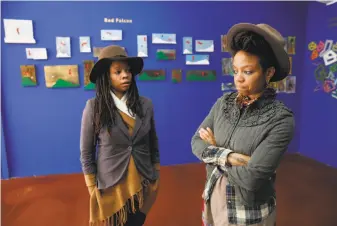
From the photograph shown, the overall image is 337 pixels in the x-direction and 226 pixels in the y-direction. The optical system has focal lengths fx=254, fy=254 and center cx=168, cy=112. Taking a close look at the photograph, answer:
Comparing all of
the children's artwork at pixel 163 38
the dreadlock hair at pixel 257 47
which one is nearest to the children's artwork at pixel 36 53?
the children's artwork at pixel 163 38

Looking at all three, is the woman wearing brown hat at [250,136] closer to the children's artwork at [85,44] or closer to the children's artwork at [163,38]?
the children's artwork at [163,38]

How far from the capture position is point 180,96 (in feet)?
10.9

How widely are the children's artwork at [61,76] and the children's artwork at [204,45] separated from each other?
149 cm

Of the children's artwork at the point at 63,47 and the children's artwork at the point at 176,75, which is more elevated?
the children's artwork at the point at 63,47

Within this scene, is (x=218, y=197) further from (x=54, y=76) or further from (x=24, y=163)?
(x=24, y=163)

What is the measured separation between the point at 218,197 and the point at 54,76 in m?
2.48

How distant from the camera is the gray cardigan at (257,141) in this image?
0.99 m

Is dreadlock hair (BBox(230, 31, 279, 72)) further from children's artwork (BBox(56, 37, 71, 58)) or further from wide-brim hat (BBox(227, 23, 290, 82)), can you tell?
children's artwork (BBox(56, 37, 71, 58))

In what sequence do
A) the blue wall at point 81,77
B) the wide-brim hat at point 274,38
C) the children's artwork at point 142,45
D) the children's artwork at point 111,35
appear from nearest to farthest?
the wide-brim hat at point 274,38, the blue wall at point 81,77, the children's artwork at point 111,35, the children's artwork at point 142,45

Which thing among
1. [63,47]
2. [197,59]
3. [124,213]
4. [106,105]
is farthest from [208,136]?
[63,47]

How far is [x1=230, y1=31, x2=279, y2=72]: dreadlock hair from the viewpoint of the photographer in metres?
1.01

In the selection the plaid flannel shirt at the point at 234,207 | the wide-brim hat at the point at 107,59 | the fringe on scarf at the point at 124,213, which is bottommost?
the fringe on scarf at the point at 124,213

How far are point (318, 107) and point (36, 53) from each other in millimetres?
3626

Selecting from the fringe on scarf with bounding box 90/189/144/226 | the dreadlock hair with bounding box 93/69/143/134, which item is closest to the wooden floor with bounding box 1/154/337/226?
the fringe on scarf with bounding box 90/189/144/226
